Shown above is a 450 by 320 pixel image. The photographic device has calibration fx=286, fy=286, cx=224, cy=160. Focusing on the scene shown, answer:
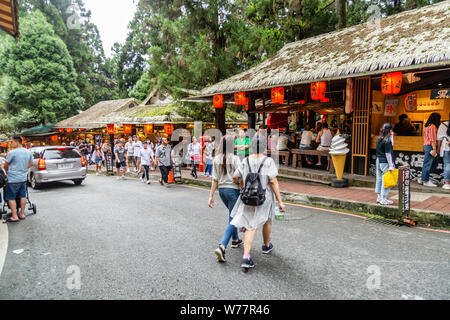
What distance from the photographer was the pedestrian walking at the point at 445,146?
24.2ft

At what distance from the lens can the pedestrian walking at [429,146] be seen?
7.69 metres

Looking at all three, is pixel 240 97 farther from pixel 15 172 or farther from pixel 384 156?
pixel 15 172

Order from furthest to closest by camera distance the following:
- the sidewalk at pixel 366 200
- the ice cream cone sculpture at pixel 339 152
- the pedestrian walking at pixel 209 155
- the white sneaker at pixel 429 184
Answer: the pedestrian walking at pixel 209 155, the ice cream cone sculpture at pixel 339 152, the white sneaker at pixel 429 184, the sidewalk at pixel 366 200

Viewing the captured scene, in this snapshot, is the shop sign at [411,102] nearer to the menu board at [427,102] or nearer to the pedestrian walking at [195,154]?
the menu board at [427,102]

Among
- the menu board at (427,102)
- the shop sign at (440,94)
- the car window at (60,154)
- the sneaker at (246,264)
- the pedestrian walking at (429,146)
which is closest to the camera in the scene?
the sneaker at (246,264)

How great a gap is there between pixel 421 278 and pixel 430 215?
2.90 m

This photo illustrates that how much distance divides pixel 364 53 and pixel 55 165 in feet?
38.0

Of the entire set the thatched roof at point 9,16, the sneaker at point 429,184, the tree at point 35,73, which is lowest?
the sneaker at point 429,184

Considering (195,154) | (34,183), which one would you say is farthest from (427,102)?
(34,183)

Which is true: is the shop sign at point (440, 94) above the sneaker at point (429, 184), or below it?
above

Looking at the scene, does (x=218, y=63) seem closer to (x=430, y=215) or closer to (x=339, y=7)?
(x=339, y=7)

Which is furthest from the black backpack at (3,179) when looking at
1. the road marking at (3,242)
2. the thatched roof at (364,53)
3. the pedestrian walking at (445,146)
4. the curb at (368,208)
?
the pedestrian walking at (445,146)

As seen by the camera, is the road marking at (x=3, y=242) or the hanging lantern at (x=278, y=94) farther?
the hanging lantern at (x=278, y=94)

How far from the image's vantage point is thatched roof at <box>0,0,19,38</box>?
492 cm
